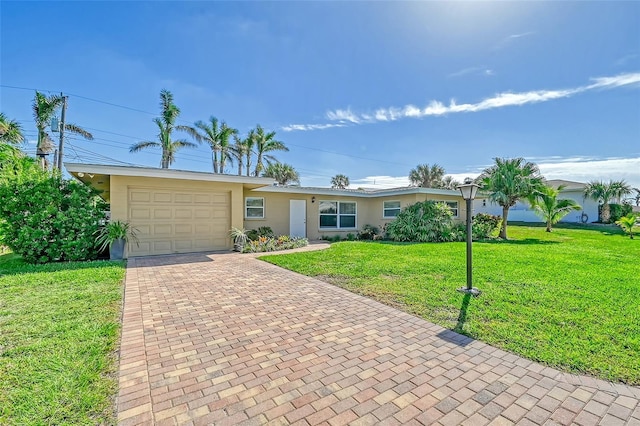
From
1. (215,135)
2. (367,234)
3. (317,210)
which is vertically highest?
(215,135)

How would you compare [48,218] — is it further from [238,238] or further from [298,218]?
[298,218]

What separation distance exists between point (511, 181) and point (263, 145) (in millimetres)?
18146

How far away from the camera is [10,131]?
462 inches

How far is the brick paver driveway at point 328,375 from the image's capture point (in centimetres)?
216

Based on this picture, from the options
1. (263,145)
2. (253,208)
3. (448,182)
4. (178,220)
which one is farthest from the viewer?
(448,182)

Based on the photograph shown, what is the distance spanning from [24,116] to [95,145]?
4.29m

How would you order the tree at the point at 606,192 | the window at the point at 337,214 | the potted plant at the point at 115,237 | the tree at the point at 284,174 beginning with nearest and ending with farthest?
1. the potted plant at the point at 115,237
2. the window at the point at 337,214
3. the tree at the point at 606,192
4. the tree at the point at 284,174

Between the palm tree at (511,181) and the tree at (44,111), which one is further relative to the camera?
the tree at (44,111)

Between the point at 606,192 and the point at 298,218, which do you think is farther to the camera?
the point at 606,192

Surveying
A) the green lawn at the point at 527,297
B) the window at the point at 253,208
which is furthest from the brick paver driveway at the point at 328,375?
the window at the point at 253,208

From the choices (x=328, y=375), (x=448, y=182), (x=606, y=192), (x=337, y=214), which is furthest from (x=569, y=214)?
(x=328, y=375)

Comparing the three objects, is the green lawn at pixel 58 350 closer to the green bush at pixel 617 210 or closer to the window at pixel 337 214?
the window at pixel 337 214

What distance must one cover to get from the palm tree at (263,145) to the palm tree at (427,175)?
17799 millimetres

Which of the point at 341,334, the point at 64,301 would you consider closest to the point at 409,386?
the point at 341,334
